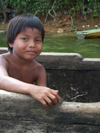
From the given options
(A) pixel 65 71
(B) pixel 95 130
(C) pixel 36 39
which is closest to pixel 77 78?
(A) pixel 65 71

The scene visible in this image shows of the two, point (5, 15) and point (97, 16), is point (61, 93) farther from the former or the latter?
point (5, 15)

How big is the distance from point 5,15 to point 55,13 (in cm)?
358

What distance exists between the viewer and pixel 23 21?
1600mm

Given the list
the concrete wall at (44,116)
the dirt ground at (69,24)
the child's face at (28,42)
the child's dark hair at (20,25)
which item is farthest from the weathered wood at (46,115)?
the dirt ground at (69,24)

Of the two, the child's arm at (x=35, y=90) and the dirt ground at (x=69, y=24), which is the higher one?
the child's arm at (x=35, y=90)

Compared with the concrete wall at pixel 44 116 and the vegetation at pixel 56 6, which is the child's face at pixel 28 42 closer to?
the concrete wall at pixel 44 116

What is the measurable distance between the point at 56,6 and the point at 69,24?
4.64 feet

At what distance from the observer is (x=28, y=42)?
5.09ft

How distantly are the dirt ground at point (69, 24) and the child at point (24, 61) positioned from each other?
9.65 m

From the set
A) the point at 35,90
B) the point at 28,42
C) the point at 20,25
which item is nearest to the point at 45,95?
the point at 35,90

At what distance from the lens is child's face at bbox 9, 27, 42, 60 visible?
155cm

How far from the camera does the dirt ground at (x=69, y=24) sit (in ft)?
38.3

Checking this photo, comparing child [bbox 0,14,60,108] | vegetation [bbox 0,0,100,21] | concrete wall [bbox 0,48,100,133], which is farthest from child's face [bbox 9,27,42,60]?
vegetation [bbox 0,0,100,21]

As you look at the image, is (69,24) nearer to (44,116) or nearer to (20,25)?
(20,25)
